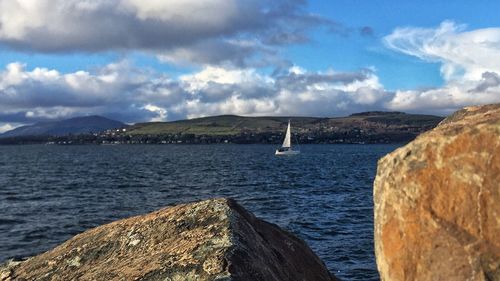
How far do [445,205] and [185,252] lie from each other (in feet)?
9.85

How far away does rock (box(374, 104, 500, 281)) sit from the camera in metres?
4.81

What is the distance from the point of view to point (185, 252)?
6.16 meters

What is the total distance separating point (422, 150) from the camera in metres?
5.23

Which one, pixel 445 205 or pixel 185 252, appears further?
pixel 185 252

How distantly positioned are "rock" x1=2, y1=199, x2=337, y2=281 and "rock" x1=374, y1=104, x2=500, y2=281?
173cm

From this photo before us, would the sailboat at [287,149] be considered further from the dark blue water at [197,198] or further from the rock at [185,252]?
the rock at [185,252]

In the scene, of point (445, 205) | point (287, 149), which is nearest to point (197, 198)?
point (445, 205)

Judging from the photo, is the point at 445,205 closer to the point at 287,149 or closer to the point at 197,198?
the point at 197,198

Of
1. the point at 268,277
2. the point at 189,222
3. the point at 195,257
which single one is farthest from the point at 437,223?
the point at 189,222

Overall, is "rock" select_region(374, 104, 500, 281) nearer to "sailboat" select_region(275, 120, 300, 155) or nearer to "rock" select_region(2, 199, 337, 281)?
"rock" select_region(2, 199, 337, 281)

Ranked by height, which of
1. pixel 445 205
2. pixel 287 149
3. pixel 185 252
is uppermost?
pixel 445 205

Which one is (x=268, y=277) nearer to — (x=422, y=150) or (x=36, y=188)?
(x=422, y=150)

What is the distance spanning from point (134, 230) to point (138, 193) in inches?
1744

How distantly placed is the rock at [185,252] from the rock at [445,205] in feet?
5.67
